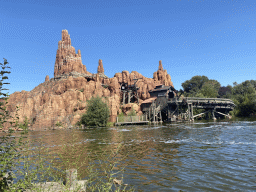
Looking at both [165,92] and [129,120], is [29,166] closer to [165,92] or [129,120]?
[129,120]

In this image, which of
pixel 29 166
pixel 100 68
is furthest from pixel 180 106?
pixel 100 68

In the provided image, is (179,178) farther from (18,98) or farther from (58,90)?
(18,98)

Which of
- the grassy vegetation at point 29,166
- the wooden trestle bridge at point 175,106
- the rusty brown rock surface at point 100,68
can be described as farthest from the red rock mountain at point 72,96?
the grassy vegetation at point 29,166

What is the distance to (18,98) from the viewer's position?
225 ft

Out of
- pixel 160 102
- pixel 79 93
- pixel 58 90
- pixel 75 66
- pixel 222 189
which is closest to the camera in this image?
pixel 222 189

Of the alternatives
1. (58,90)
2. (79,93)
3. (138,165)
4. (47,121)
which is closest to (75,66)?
(58,90)

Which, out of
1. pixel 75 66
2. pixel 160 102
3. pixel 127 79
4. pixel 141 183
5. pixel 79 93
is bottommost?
pixel 141 183

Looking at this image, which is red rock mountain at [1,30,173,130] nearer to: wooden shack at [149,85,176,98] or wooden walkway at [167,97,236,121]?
wooden shack at [149,85,176,98]

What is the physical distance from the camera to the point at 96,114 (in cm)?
4353

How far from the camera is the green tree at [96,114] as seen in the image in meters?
43.3

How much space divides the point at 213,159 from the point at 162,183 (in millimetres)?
4521

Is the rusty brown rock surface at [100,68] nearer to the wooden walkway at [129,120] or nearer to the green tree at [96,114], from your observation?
the green tree at [96,114]

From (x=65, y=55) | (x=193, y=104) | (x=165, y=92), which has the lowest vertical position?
(x=193, y=104)

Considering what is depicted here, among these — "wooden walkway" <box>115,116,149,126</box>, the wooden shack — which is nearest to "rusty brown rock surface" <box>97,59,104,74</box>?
the wooden shack
